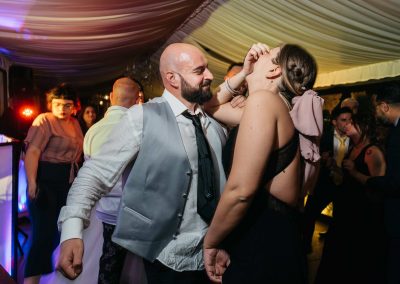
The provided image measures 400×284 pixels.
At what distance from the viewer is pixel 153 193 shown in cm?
128

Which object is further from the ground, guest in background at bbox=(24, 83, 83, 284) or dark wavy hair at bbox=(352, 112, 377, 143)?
dark wavy hair at bbox=(352, 112, 377, 143)

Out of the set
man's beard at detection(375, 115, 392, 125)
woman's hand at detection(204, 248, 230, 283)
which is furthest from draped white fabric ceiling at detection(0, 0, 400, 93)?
woman's hand at detection(204, 248, 230, 283)

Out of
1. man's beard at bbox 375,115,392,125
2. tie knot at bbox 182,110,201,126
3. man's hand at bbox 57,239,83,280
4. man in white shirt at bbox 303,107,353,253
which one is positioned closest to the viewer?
man's hand at bbox 57,239,83,280

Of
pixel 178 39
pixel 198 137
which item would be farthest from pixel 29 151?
pixel 178 39

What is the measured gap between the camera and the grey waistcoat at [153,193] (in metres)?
A: 1.27

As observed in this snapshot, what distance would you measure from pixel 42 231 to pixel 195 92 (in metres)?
2.10

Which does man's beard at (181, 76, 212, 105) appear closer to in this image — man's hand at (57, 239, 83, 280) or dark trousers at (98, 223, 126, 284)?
man's hand at (57, 239, 83, 280)

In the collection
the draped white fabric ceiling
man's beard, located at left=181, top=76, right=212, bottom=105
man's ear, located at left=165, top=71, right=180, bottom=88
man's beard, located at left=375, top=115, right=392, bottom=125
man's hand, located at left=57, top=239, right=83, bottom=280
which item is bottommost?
man's hand, located at left=57, top=239, right=83, bottom=280

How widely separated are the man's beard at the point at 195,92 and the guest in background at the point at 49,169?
188 centimetres

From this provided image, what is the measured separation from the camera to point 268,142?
1.08 m

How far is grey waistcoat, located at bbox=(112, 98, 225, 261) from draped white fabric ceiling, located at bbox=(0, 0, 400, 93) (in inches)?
63.7

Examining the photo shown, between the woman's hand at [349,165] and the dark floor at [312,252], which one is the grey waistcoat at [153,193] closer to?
the woman's hand at [349,165]

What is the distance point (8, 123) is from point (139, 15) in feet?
7.78

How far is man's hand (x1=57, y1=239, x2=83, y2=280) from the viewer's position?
1.00 metres
